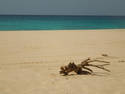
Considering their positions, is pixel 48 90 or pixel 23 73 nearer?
pixel 48 90

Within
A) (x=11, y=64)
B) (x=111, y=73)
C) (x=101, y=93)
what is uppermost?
(x=11, y=64)

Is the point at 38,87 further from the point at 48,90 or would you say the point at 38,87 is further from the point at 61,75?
the point at 61,75

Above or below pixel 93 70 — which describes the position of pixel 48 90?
below

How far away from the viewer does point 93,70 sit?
5.10 metres

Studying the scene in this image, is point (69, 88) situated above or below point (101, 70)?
below

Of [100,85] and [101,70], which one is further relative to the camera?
[101,70]

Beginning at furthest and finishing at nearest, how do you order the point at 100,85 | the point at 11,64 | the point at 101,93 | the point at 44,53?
1. the point at 44,53
2. the point at 11,64
3. the point at 100,85
4. the point at 101,93

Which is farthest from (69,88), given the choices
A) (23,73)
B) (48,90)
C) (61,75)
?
(23,73)

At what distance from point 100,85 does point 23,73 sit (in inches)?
67.4

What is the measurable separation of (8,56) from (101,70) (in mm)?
3118

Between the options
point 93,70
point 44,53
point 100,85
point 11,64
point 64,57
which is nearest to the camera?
point 100,85

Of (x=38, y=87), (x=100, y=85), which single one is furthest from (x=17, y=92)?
(x=100, y=85)

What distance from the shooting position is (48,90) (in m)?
3.77

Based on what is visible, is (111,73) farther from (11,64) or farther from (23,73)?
(11,64)
